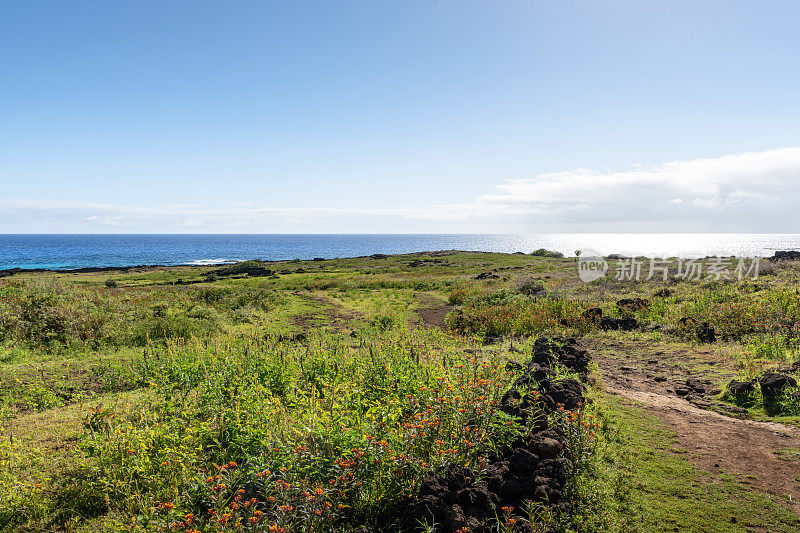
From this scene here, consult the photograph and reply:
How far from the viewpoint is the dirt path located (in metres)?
4.96

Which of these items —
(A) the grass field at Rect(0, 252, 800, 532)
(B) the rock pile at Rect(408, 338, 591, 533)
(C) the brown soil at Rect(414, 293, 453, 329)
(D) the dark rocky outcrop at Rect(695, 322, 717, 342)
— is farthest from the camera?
(C) the brown soil at Rect(414, 293, 453, 329)

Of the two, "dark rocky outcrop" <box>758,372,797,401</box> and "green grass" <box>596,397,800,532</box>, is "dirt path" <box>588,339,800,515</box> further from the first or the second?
"dark rocky outcrop" <box>758,372,797,401</box>

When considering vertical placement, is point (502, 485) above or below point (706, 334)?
below

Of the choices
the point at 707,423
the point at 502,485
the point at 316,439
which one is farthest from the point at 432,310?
the point at 502,485

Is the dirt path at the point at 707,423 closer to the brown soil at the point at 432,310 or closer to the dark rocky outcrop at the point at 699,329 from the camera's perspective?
the dark rocky outcrop at the point at 699,329

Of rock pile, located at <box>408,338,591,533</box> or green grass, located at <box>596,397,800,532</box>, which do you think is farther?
green grass, located at <box>596,397,800,532</box>

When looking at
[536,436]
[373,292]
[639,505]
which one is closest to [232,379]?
[536,436]

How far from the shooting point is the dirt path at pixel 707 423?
16.3 ft

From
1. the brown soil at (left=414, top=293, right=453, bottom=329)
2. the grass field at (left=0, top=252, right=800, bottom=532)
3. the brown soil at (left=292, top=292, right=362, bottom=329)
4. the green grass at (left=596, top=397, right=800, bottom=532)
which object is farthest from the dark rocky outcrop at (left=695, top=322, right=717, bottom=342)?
the brown soil at (left=292, top=292, right=362, bottom=329)

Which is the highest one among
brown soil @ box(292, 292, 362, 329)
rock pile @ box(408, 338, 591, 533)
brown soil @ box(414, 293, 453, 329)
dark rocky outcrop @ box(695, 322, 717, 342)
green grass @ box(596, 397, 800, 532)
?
dark rocky outcrop @ box(695, 322, 717, 342)

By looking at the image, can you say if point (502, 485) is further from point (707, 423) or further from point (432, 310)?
point (432, 310)

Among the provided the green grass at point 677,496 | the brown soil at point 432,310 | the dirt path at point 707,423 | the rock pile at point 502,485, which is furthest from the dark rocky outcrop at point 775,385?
the brown soil at point 432,310

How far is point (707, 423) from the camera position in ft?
21.2

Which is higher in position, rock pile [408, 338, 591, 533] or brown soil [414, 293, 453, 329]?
rock pile [408, 338, 591, 533]
